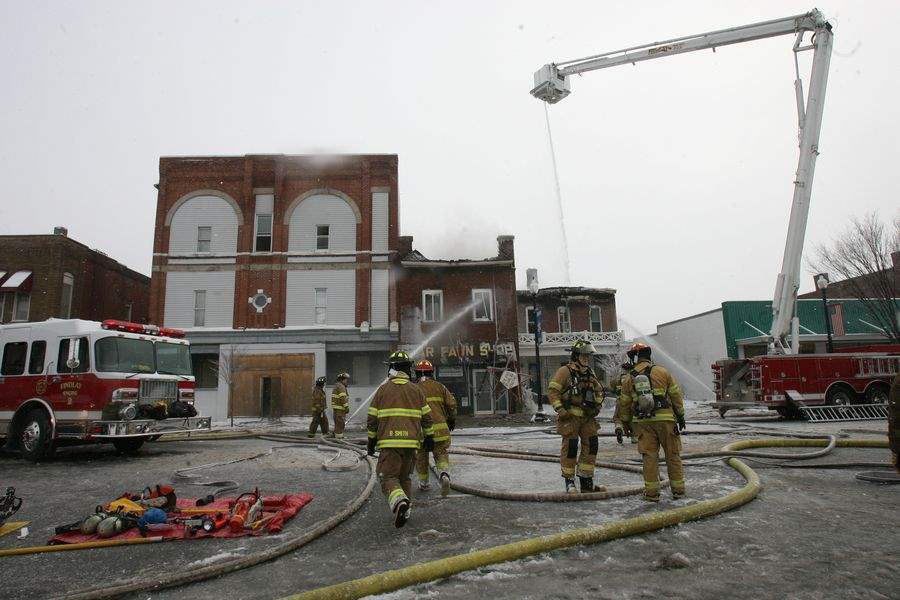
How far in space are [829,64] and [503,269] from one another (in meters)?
14.9

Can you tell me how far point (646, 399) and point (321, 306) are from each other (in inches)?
860

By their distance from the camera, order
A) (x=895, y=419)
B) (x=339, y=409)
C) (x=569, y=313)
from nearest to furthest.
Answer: (x=895, y=419) < (x=339, y=409) < (x=569, y=313)

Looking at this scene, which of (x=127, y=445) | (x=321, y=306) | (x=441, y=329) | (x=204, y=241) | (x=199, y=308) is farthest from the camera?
(x=204, y=241)

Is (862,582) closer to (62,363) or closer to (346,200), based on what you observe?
(62,363)

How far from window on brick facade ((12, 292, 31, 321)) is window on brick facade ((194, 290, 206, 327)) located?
6592 millimetres

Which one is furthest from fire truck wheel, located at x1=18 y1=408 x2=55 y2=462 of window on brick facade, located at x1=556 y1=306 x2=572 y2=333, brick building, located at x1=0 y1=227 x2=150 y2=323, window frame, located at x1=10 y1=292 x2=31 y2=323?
window on brick facade, located at x1=556 y1=306 x2=572 y2=333

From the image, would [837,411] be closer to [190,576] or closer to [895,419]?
[895,419]

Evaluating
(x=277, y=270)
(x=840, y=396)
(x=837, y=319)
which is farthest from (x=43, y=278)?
(x=837, y=319)

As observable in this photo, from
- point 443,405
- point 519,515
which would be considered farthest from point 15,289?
point 519,515

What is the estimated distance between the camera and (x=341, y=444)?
11586 millimetres

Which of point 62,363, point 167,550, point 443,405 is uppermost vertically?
point 62,363

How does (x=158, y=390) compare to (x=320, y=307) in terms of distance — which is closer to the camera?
(x=158, y=390)

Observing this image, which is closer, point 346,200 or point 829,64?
point 829,64

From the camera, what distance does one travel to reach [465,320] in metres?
26.4
